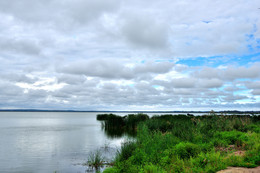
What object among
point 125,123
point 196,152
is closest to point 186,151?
point 196,152

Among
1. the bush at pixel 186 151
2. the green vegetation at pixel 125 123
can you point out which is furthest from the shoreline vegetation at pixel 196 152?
the green vegetation at pixel 125 123

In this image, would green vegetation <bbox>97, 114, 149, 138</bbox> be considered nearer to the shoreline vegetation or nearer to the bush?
the shoreline vegetation

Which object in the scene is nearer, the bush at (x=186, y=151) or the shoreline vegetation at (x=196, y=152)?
the shoreline vegetation at (x=196, y=152)

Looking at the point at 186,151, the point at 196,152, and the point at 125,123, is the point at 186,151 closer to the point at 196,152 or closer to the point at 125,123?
the point at 196,152

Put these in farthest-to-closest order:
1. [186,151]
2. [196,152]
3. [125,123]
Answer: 1. [125,123]
2. [196,152]
3. [186,151]

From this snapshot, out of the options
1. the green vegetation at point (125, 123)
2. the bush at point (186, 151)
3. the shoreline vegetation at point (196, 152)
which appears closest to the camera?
the shoreline vegetation at point (196, 152)

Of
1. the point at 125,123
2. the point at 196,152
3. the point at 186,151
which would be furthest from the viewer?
the point at 125,123

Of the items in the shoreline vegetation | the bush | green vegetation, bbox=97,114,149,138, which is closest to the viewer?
the shoreline vegetation

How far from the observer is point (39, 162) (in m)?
16.6

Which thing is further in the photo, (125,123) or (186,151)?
(125,123)

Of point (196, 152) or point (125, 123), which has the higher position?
point (196, 152)

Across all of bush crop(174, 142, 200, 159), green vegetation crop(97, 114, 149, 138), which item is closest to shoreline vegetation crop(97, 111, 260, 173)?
bush crop(174, 142, 200, 159)

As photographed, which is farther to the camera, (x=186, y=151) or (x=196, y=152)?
(x=196, y=152)

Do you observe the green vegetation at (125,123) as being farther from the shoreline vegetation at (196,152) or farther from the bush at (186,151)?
the bush at (186,151)
